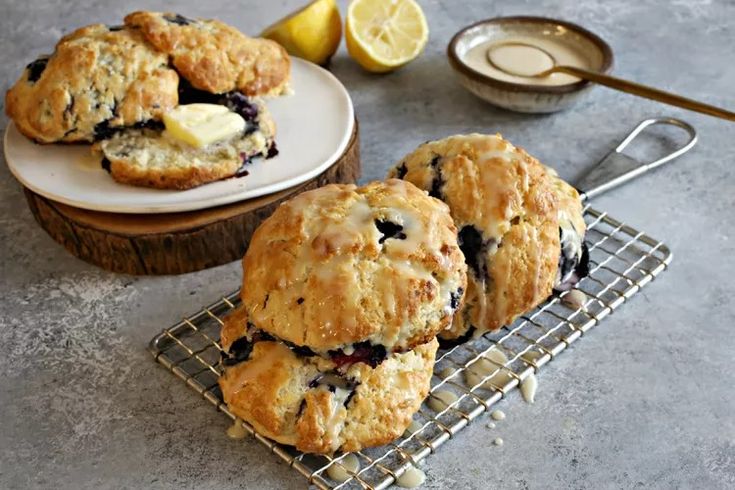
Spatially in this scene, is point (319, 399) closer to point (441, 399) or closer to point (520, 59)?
point (441, 399)

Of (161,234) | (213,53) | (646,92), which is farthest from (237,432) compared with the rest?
(646,92)

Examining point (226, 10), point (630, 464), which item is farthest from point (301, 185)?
point (226, 10)

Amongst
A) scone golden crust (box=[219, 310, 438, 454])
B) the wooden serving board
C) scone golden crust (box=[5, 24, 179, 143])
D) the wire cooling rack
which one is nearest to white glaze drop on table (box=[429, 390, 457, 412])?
the wire cooling rack

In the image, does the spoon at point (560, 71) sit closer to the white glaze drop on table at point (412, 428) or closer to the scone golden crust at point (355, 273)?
the scone golden crust at point (355, 273)

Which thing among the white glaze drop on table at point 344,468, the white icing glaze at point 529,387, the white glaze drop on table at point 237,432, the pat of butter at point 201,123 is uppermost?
the pat of butter at point 201,123

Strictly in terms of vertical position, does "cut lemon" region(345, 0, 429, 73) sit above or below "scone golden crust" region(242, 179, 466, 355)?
below

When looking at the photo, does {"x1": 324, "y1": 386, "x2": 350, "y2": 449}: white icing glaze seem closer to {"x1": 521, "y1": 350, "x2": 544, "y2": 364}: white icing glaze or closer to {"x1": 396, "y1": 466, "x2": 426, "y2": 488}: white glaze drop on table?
{"x1": 396, "y1": 466, "x2": 426, "y2": 488}: white glaze drop on table

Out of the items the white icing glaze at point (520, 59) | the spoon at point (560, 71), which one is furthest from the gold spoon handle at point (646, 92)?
the white icing glaze at point (520, 59)
